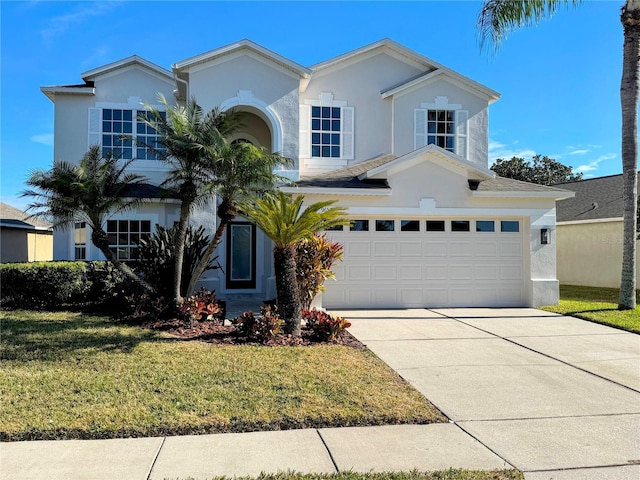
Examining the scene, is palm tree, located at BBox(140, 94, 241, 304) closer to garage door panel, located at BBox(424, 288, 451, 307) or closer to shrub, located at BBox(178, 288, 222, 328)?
shrub, located at BBox(178, 288, 222, 328)

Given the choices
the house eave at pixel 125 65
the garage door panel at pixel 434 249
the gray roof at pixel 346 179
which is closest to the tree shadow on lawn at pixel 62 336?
the gray roof at pixel 346 179

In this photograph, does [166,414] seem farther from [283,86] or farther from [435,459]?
[283,86]

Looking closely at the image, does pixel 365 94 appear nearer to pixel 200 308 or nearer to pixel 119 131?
pixel 119 131

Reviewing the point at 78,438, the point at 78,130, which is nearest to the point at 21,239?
the point at 78,130

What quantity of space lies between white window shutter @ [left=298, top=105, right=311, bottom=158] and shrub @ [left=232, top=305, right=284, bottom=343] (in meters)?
7.43

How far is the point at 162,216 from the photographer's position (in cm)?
1423

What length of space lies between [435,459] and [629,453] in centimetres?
190

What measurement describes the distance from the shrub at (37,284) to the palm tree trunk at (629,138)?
1444 centimetres

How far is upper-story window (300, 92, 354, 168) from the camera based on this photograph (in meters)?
15.0

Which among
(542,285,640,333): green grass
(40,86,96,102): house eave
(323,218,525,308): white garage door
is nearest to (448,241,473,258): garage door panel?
(323,218,525,308): white garage door

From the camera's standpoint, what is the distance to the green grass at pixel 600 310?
10.9 metres

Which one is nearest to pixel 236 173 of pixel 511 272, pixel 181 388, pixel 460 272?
pixel 181 388

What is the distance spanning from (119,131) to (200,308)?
857cm

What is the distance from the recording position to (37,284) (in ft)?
37.9
